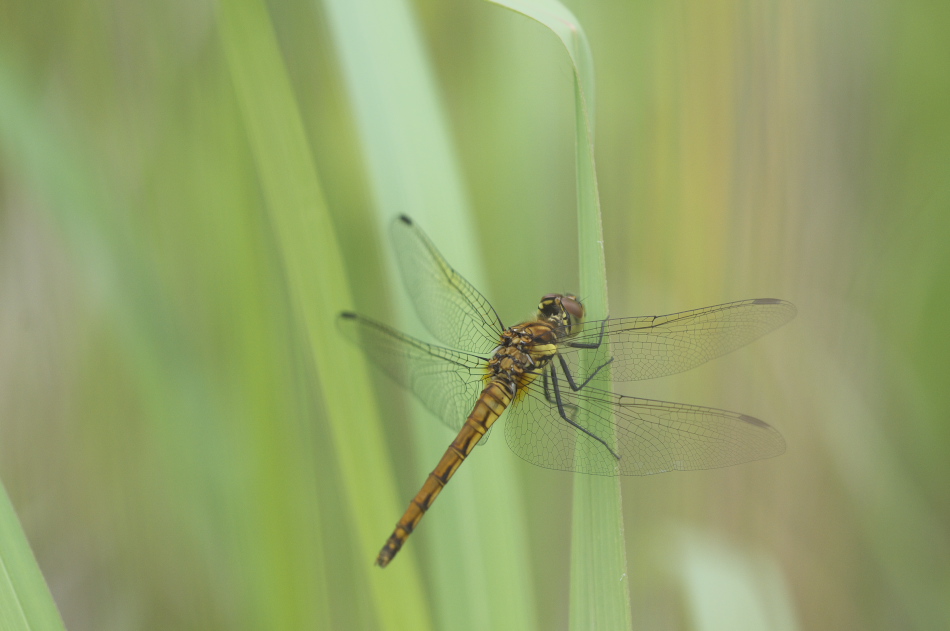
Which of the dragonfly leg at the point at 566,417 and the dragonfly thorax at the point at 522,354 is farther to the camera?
the dragonfly thorax at the point at 522,354

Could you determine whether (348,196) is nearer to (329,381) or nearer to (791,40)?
(329,381)

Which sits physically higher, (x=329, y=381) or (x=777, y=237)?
(x=777, y=237)

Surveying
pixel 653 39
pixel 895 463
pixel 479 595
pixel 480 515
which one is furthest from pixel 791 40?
pixel 479 595

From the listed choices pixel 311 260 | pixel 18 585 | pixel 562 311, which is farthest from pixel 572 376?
pixel 18 585

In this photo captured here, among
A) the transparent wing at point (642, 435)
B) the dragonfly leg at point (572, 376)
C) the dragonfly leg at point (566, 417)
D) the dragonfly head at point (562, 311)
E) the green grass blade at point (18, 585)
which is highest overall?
the dragonfly head at point (562, 311)

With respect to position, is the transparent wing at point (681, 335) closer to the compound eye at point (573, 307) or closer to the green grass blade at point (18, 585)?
the compound eye at point (573, 307)

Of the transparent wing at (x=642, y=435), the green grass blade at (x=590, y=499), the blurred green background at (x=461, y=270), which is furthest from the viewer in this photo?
the blurred green background at (x=461, y=270)

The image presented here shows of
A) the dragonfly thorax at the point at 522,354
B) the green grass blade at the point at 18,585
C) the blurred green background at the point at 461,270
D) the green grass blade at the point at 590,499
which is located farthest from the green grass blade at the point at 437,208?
the green grass blade at the point at 18,585

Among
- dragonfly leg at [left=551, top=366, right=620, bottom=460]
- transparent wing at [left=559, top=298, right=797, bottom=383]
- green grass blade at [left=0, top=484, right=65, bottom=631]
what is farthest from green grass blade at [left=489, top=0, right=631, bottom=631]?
green grass blade at [left=0, top=484, right=65, bottom=631]
